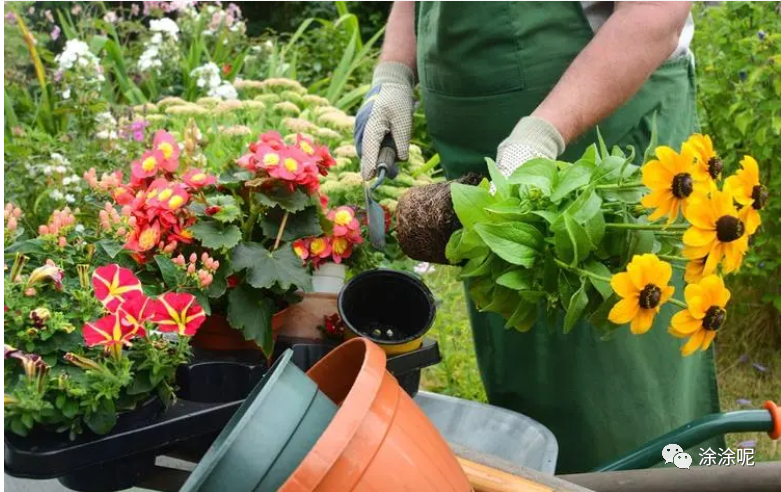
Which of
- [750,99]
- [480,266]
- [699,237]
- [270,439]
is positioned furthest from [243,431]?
[750,99]

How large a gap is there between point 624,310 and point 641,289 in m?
0.03

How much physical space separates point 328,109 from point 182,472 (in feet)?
6.08

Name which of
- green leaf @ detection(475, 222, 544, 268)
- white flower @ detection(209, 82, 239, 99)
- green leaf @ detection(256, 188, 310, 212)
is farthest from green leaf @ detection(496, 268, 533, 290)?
white flower @ detection(209, 82, 239, 99)

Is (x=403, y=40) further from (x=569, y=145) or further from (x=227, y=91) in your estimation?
(x=227, y=91)

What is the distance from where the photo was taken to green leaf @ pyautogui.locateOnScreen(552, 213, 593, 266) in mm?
789

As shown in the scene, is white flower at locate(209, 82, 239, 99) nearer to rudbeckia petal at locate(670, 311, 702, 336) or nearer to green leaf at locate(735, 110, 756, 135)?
green leaf at locate(735, 110, 756, 135)

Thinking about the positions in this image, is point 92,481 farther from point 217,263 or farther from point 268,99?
point 268,99

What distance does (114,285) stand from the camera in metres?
0.83

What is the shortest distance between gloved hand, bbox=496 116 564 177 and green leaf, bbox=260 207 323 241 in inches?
10.4

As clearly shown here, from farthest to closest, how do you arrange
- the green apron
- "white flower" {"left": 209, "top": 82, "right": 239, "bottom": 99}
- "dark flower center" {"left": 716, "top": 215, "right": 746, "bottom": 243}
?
"white flower" {"left": 209, "top": 82, "right": 239, "bottom": 99}
the green apron
"dark flower center" {"left": 716, "top": 215, "right": 746, "bottom": 243}

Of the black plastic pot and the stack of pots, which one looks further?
the black plastic pot

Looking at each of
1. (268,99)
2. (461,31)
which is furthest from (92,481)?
(268,99)

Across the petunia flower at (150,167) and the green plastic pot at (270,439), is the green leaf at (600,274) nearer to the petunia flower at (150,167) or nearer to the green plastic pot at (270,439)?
the green plastic pot at (270,439)

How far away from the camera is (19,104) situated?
122 inches
